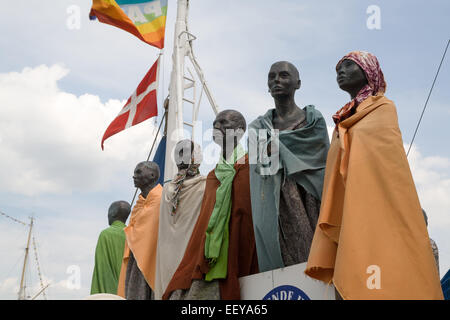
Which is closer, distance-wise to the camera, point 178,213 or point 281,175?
point 281,175

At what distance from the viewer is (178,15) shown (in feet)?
30.9

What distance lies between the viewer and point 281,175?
3.68 metres

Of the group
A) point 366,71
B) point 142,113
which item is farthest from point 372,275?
point 142,113

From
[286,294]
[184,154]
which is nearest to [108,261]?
[184,154]

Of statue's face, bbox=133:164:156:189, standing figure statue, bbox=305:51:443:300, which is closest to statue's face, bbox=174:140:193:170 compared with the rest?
statue's face, bbox=133:164:156:189

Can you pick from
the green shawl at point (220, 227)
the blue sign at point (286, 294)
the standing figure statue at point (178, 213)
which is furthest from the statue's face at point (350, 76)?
the standing figure statue at point (178, 213)

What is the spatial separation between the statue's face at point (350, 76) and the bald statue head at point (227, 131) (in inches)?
49.4

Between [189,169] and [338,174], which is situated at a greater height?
[189,169]

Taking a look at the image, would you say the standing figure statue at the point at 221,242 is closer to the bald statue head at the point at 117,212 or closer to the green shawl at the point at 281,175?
the green shawl at the point at 281,175

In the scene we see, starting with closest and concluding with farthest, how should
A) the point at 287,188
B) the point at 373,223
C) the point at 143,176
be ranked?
the point at 373,223 < the point at 287,188 < the point at 143,176

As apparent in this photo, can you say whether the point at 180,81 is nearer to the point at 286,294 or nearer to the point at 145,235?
the point at 145,235

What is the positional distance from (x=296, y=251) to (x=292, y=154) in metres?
0.64

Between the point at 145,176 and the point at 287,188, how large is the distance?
2.54 m
